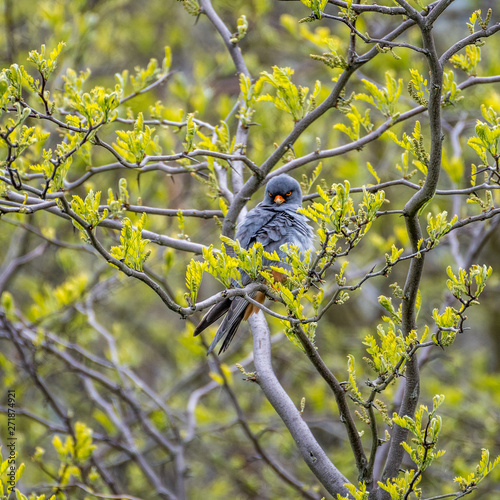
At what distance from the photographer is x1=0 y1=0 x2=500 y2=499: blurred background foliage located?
222 inches

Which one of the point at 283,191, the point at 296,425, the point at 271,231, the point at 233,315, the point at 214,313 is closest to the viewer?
the point at 296,425

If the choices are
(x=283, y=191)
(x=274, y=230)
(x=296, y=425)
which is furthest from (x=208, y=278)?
(x=296, y=425)

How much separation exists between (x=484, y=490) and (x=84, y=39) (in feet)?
20.1

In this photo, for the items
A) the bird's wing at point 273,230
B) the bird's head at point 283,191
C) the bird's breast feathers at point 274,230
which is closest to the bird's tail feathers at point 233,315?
the bird's wing at point 273,230

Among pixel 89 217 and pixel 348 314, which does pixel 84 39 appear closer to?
pixel 89 217

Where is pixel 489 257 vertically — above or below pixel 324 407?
above

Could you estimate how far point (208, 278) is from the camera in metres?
9.76

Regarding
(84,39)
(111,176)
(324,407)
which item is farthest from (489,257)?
(84,39)

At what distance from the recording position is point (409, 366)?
237cm

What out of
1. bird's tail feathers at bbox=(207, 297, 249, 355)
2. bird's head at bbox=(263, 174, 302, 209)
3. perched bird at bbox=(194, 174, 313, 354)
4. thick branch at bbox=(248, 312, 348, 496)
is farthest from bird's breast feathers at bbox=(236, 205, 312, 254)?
thick branch at bbox=(248, 312, 348, 496)

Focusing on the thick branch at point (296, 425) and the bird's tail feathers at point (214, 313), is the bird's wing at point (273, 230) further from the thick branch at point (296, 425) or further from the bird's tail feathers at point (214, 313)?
the thick branch at point (296, 425)

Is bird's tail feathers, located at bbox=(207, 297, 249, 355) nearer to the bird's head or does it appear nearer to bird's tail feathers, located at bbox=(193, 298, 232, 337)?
bird's tail feathers, located at bbox=(193, 298, 232, 337)

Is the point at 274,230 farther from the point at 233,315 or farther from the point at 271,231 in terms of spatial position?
the point at 233,315

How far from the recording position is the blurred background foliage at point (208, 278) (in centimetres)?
564
